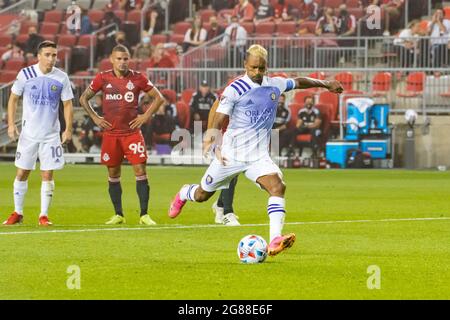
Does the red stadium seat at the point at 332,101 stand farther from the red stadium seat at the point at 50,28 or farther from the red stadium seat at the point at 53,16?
the red stadium seat at the point at 53,16

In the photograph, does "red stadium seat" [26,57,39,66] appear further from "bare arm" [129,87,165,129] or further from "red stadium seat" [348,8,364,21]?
"bare arm" [129,87,165,129]

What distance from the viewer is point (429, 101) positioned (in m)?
34.7

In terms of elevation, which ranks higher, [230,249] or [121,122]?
[121,122]

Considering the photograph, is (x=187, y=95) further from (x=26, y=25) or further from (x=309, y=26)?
(x=26, y=25)

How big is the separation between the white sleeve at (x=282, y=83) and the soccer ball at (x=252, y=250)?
1961 mm

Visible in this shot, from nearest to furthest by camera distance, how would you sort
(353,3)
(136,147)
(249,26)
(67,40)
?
(136,147) < (353,3) < (249,26) < (67,40)

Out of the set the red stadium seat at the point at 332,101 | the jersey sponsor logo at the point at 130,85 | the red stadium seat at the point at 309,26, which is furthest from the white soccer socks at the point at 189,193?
the red stadium seat at the point at 309,26

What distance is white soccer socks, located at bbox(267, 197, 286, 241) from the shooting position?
13945mm

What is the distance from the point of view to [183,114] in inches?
1382

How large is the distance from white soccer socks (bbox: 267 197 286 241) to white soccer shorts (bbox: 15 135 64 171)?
15.0 ft

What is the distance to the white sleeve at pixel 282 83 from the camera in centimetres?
1462

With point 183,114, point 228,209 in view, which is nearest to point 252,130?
point 228,209

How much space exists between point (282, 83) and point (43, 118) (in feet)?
14.1
